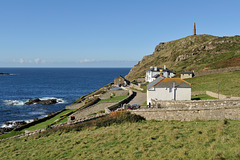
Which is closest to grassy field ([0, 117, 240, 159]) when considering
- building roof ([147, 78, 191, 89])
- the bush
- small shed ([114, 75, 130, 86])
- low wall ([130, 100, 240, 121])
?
low wall ([130, 100, 240, 121])

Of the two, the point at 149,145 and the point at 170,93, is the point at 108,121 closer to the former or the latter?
the point at 149,145

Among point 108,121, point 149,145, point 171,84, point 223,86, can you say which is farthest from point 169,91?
point 149,145

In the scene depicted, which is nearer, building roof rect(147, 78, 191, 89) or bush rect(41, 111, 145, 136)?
bush rect(41, 111, 145, 136)

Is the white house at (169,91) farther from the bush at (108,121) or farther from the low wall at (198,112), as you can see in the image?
the bush at (108,121)

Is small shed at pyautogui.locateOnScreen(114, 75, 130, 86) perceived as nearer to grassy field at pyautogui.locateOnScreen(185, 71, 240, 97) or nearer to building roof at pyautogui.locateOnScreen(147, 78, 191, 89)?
grassy field at pyautogui.locateOnScreen(185, 71, 240, 97)

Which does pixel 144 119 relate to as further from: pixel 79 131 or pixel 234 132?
pixel 234 132

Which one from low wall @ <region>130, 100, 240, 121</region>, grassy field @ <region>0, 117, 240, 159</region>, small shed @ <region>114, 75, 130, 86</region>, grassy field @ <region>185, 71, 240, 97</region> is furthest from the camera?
small shed @ <region>114, 75, 130, 86</region>

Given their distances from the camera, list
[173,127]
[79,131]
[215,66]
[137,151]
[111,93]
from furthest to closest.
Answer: [215,66], [111,93], [79,131], [173,127], [137,151]

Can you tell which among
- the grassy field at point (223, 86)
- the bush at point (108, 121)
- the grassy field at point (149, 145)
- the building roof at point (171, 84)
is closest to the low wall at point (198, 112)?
the bush at point (108, 121)

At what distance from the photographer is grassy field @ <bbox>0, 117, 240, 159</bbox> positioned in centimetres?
1421

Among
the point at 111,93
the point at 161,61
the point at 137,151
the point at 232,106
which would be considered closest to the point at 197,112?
the point at 232,106

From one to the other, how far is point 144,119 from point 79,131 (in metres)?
8.12

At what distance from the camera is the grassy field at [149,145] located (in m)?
14.2

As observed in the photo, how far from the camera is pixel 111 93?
61000 millimetres
